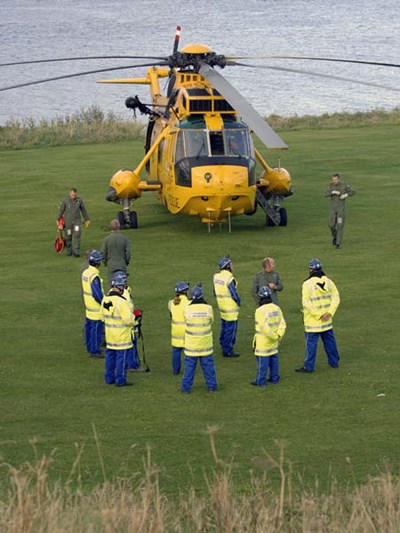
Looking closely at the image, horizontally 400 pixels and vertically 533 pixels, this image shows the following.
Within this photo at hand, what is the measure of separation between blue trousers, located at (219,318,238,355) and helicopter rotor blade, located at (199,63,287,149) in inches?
145

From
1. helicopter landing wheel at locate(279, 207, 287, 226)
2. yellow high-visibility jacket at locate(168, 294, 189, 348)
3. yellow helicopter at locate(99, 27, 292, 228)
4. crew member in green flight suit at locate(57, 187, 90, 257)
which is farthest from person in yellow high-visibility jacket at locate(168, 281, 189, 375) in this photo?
helicopter landing wheel at locate(279, 207, 287, 226)

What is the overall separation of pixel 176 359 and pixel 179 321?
68cm

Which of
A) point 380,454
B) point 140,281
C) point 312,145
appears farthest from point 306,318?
point 312,145

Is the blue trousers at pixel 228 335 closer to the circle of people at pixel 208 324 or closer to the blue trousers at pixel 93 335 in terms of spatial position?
the circle of people at pixel 208 324

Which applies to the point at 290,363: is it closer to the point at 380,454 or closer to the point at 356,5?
→ the point at 380,454

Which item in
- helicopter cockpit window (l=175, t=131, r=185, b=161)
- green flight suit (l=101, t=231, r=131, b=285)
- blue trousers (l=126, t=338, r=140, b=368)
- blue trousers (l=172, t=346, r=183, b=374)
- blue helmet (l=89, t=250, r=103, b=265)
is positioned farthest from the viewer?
helicopter cockpit window (l=175, t=131, r=185, b=161)

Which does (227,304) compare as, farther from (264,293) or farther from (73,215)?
(73,215)

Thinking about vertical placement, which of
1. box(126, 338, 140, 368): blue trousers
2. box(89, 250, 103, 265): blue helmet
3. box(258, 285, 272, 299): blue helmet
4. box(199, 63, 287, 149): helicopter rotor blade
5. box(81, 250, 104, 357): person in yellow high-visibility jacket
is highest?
box(199, 63, 287, 149): helicopter rotor blade

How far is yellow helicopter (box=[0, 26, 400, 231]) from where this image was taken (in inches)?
1075

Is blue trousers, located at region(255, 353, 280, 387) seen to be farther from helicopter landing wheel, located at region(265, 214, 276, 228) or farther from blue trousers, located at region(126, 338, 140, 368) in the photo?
helicopter landing wheel, located at region(265, 214, 276, 228)

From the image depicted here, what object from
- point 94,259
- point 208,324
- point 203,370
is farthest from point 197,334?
point 94,259

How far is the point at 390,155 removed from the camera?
38375mm

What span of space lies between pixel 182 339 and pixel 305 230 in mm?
11393

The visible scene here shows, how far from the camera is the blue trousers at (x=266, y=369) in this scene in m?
17.5
